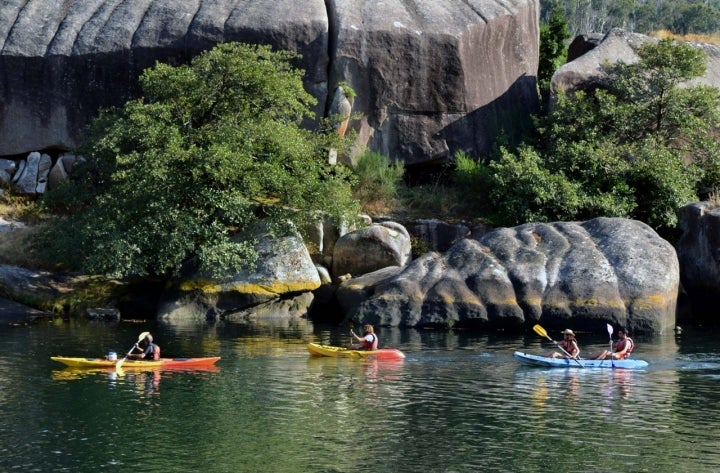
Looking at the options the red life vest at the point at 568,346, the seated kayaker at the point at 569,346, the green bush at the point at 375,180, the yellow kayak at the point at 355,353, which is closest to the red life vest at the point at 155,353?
the yellow kayak at the point at 355,353

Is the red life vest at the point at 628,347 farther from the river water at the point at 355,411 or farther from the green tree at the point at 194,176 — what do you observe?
the green tree at the point at 194,176

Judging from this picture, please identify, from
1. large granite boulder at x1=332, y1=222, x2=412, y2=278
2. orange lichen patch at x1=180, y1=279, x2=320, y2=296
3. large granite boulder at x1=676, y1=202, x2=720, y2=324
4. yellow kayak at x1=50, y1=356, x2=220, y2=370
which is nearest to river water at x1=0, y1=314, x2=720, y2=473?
yellow kayak at x1=50, y1=356, x2=220, y2=370

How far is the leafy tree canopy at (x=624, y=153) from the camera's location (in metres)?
35.3

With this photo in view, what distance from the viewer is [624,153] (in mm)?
36625

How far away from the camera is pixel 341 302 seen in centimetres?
3284

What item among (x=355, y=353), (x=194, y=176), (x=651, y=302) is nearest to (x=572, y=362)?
(x=355, y=353)

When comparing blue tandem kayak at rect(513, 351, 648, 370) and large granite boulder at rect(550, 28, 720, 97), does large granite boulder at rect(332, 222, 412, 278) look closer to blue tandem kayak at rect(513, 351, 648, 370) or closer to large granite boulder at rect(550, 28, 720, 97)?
large granite boulder at rect(550, 28, 720, 97)

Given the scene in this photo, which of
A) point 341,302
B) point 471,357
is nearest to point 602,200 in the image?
point 341,302

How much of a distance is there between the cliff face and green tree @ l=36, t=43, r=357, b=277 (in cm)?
471

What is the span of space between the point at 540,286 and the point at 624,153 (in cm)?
843

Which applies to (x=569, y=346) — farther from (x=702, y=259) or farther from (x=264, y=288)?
(x=264, y=288)

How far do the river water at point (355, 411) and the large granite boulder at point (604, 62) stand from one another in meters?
14.4

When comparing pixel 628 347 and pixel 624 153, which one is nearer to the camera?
pixel 628 347

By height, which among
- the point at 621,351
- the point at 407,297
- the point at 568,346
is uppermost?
the point at 407,297
